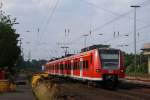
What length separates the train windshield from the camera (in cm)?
3806

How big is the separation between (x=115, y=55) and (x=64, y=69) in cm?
2522

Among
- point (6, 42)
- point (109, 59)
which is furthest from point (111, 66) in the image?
point (6, 42)

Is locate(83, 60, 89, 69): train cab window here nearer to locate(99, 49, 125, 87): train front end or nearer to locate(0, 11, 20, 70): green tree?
locate(99, 49, 125, 87): train front end

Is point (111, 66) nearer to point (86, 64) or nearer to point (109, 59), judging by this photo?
point (109, 59)

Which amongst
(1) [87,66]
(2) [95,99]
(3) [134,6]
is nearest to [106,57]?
(1) [87,66]

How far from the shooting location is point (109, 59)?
38188mm

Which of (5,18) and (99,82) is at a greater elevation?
(5,18)

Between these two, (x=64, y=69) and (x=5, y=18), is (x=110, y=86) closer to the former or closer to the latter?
(x=64, y=69)

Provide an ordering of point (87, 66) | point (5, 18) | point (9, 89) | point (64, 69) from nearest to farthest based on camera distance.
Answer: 1. point (9, 89)
2. point (87, 66)
3. point (64, 69)
4. point (5, 18)

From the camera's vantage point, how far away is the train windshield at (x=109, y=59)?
125 feet

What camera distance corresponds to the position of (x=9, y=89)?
32.6 meters

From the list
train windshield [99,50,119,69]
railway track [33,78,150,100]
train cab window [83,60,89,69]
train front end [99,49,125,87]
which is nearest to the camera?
railway track [33,78,150,100]

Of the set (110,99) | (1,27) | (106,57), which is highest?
(1,27)

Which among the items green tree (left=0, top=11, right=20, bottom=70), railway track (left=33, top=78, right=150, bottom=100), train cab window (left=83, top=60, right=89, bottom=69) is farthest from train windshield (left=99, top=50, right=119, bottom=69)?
green tree (left=0, top=11, right=20, bottom=70)
